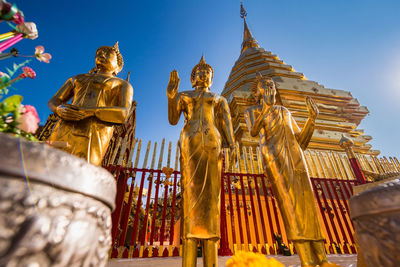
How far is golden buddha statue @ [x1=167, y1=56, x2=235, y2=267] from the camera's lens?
5.69 ft

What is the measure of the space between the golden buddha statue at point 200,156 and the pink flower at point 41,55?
1113 mm

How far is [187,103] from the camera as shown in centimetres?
241

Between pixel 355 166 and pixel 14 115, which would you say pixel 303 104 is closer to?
pixel 355 166

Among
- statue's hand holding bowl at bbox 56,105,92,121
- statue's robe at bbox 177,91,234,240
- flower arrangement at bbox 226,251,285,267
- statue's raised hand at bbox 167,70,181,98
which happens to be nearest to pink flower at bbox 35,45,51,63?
statue's hand holding bowl at bbox 56,105,92,121

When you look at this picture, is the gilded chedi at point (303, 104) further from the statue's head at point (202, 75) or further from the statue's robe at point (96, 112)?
the statue's robe at point (96, 112)

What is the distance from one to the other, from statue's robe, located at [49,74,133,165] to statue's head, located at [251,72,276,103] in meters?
1.93

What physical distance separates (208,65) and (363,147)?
8.62 meters

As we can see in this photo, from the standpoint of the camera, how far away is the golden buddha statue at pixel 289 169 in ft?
6.75

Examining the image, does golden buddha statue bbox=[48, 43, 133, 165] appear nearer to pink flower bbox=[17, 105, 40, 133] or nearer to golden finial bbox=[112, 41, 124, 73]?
golden finial bbox=[112, 41, 124, 73]

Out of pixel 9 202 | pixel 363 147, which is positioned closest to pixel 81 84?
pixel 9 202

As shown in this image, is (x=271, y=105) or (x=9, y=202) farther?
(x=271, y=105)

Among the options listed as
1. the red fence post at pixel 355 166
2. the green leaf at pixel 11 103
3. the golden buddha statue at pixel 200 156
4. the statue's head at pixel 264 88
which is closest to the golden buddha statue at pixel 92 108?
the golden buddha statue at pixel 200 156

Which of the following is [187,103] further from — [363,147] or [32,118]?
[363,147]

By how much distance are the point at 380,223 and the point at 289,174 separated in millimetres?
1892
